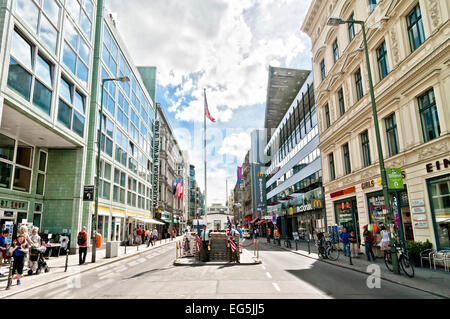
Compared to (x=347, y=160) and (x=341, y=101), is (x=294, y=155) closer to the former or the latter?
(x=341, y=101)

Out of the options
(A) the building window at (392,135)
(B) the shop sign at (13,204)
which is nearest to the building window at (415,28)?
(A) the building window at (392,135)

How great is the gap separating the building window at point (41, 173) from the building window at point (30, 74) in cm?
571

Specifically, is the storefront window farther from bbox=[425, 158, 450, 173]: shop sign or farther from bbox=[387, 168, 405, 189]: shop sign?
bbox=[387, 168, 405, 189]: shop sign

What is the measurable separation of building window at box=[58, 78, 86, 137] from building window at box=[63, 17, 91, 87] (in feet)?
4.24

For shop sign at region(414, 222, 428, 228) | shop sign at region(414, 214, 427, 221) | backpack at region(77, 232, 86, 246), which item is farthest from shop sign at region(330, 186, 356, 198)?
backpack at region(77, 232, 86, 246)

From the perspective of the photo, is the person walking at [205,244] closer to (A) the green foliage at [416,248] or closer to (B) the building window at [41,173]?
(A) the green foliage at [416,248]

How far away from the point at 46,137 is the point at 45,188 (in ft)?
14.7

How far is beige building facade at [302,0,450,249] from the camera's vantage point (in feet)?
42.2

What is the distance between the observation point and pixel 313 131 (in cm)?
3212

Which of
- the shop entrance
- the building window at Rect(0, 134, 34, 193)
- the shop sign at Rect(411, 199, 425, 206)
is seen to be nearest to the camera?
the shop sign at Rect(411, 199, 425, 206)

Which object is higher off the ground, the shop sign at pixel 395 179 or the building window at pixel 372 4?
the building window at pixel 372 4

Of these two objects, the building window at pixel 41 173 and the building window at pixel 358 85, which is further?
the building window at pixel 41 173

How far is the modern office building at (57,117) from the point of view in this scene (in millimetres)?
Answer: 15047
